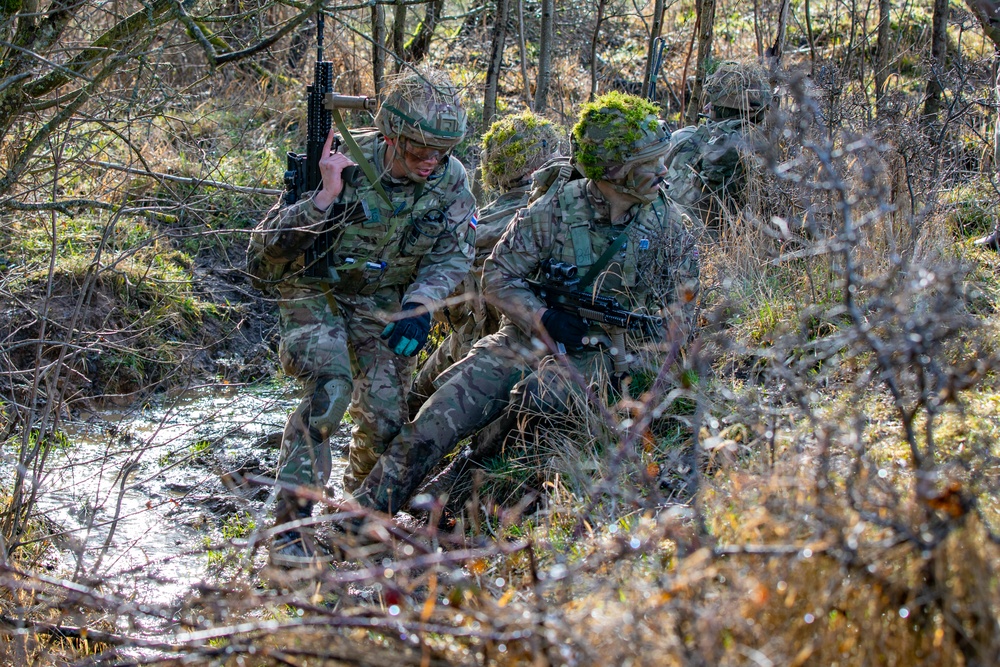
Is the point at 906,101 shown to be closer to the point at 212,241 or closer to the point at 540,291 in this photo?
the point at 540,291

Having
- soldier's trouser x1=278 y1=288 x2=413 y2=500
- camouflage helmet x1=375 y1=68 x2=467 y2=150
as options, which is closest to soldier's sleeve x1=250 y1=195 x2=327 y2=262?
soldier's trouser x1=278 y1=288 x2=413 y2=500

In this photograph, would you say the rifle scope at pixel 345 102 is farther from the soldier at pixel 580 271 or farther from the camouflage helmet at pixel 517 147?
the camouflage helmet at pixel 517 147

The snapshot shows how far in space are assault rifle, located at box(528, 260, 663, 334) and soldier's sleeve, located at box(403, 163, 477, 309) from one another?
0.39 meters

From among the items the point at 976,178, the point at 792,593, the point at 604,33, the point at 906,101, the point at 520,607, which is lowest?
the point at 520,607

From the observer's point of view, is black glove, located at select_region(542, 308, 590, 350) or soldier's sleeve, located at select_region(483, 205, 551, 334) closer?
black glove, located at select_region(542, 308, 590, 350)

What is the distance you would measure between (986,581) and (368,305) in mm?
3560

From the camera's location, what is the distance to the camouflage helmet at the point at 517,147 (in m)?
6.29

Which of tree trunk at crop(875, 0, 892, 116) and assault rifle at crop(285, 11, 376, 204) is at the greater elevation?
tree trunk at crop(875, 0, 892, 116)

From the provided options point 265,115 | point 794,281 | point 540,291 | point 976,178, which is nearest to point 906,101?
point 976,178

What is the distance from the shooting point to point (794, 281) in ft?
18.6

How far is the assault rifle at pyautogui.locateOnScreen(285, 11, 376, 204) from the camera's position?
5012mm

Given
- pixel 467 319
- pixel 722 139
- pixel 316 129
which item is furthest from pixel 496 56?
pixel 316 129

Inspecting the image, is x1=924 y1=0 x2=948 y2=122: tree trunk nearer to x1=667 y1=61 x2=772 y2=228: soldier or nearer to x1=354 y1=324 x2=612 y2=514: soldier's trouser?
x1=667 y1=61 x2=772 y2=228: soldier

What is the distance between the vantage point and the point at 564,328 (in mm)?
5184
